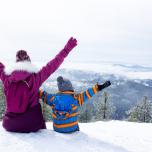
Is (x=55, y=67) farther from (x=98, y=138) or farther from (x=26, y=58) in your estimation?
(x=98, y=138)

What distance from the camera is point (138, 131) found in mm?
13016

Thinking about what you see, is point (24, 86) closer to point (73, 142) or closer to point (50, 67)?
point (50, 67)

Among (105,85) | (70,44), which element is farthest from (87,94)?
(70,44)

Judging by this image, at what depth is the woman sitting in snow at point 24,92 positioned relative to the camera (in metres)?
10.2

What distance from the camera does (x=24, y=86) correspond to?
1021 centimetres

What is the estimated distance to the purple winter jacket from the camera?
1019 cm

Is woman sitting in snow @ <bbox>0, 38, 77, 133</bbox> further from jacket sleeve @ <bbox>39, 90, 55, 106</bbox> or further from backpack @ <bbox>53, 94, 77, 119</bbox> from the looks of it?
backpack @ <bbox>53, 94, 77, 119</bbox>

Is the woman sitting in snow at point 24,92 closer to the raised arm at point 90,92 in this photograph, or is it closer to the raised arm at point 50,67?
the raised arm at point 50,67

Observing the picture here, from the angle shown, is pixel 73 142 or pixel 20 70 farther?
pixel 20 70

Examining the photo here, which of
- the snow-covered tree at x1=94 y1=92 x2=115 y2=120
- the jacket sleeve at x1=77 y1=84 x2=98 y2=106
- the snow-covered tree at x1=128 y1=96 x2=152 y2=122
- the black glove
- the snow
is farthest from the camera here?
the snow-covered tree at x1=94 y1=92 x2=115 y2=120

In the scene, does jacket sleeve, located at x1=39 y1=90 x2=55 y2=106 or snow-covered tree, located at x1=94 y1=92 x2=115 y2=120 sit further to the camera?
snow-covered tree, located at x1=94 y1=92 x2=115 y2=120

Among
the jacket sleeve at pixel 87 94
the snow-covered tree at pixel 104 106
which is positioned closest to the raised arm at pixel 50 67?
the jacket sleeve at pixel 87 94

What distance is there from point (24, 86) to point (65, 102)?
1.31m

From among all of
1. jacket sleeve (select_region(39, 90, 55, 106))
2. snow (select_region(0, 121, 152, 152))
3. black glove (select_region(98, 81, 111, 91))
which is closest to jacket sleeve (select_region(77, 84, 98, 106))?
black glove (select_region(98, 81, 111, 91))
